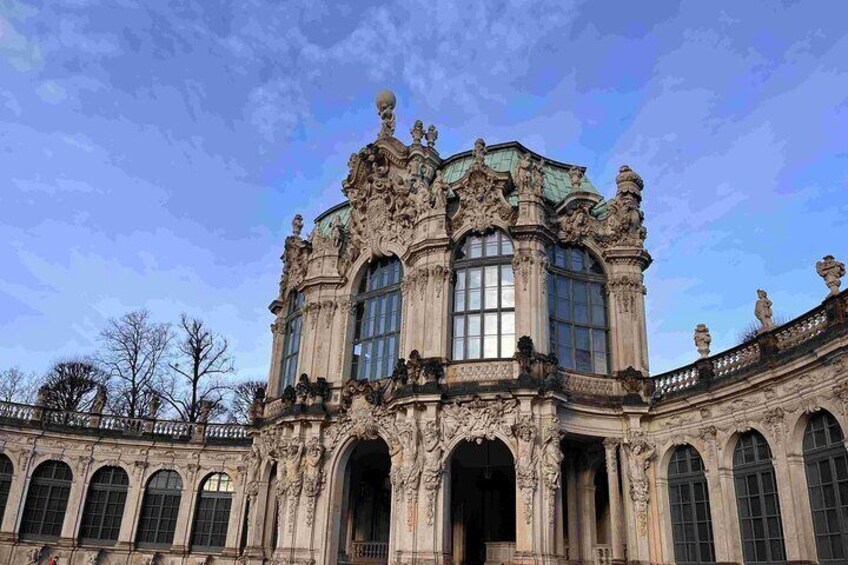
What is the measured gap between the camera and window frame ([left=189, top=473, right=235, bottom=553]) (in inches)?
1294

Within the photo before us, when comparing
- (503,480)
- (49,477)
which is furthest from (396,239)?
(49,477)

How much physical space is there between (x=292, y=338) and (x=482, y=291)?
977cm

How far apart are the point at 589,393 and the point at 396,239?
29.5 ft

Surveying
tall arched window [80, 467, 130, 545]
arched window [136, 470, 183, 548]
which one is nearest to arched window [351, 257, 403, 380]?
arched window [136, 470, 183, 548]

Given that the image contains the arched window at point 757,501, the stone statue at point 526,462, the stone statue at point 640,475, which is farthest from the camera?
the stone statue at point 640,475

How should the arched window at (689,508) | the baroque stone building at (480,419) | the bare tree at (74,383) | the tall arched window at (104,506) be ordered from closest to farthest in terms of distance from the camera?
the baroque stone building at (480,419), the arched window at (689,508), the tall arched window at (104,506), the bare tree at (74,383)

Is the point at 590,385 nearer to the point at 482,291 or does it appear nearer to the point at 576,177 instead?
the point at 482,291

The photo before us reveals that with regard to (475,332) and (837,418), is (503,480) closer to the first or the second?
(475,332)

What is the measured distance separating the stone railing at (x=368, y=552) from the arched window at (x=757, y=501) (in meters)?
11.9

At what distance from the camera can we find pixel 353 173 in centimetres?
2883

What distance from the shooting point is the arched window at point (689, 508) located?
20.3 metres

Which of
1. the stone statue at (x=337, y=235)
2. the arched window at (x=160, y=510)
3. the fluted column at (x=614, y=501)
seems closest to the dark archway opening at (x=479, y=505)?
the fluted column at (x=614, y=501)

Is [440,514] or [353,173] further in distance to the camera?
[353,173]

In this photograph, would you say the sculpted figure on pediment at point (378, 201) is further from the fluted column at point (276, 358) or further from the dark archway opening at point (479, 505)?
the dark archway opening at point (479, 505)
